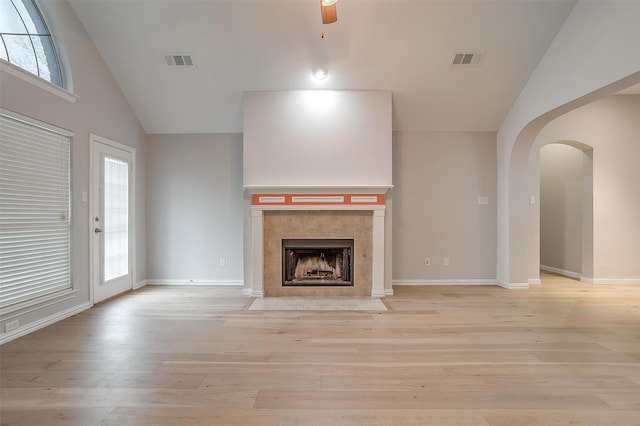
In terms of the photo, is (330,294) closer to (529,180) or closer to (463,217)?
(463,217)

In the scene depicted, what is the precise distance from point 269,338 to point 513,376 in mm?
1947

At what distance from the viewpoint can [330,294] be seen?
470 cm

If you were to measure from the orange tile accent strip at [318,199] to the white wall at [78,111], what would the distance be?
201 cm

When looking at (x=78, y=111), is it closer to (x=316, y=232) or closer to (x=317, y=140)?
(x=317, y=140)

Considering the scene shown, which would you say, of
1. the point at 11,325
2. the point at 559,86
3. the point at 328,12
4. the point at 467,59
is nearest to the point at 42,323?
the point at 11,325

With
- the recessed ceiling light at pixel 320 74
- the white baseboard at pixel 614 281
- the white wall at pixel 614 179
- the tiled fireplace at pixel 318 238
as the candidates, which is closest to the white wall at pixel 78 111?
the tiled fireplace at pixel 318 238

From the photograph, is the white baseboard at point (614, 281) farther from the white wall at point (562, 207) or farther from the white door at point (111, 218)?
the white door at point (111, 218)

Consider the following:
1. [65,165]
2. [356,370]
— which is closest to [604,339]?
[356,370]

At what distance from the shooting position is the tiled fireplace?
4.66m

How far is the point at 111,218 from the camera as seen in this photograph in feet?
15.0

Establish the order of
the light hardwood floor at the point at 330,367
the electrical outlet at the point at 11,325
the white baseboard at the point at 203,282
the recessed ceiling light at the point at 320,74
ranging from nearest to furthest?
the light hardwood floor at the point at 330,367 → the electrical outlet at the point at 11,325 → the recessed ceiling light at the point at 320,74 → the white baseboard at the point at 203,282

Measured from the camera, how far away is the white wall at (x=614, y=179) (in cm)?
541

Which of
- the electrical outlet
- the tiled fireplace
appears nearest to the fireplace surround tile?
the tiled fireplace

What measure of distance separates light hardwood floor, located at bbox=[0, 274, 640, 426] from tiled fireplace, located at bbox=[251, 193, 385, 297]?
2.57 feet
